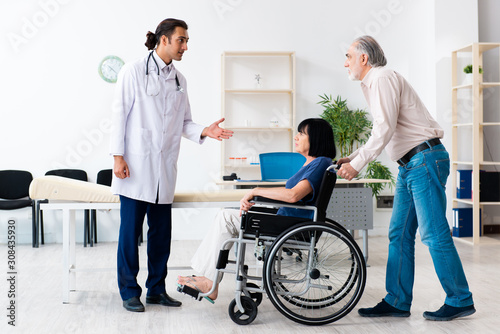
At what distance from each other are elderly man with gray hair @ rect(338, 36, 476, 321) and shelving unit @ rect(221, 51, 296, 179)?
10.5 feet

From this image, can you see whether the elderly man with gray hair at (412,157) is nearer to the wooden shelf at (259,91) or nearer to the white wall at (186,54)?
the wooden shelf at (259,91)

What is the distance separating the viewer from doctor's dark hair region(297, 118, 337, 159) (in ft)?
8.57

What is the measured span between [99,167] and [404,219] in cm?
375

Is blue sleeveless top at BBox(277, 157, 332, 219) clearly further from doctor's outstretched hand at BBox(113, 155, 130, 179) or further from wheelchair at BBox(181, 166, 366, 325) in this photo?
doctor's outstretched hand at BBox(113, 155, 130, 179)

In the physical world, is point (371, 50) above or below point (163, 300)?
above

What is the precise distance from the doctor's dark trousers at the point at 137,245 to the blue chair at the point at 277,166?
181 centimetres

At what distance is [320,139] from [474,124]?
10.2ft

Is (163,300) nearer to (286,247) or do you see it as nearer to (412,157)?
(286,247)

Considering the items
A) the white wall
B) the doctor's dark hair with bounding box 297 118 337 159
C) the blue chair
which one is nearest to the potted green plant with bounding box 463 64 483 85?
the white wall

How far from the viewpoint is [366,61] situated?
253cm

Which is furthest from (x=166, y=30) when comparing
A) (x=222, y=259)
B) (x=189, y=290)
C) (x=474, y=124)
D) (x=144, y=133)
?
(x=474, y=124)

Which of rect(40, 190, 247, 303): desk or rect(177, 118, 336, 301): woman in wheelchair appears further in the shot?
rect(40, 190, 247, 303): desk

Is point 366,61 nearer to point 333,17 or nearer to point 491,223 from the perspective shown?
→ point 333,17

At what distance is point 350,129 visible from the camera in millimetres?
5625
